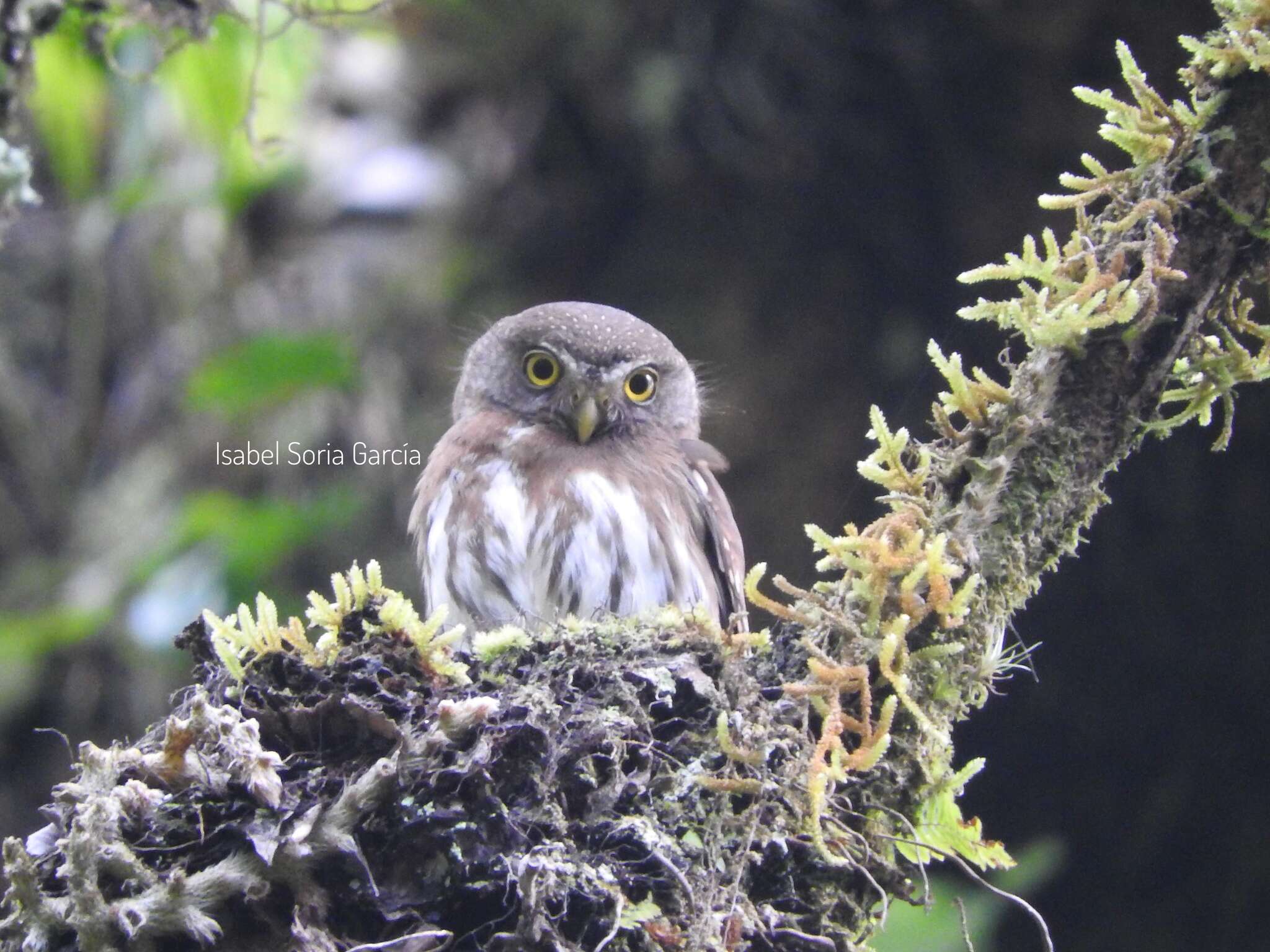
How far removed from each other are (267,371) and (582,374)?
6.35 feet

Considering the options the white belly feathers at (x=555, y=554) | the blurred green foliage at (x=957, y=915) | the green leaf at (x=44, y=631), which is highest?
the white belly feathers at (x=555, y=554)

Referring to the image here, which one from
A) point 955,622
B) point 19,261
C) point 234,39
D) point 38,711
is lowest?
point 38,711

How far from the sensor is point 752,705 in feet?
6.05

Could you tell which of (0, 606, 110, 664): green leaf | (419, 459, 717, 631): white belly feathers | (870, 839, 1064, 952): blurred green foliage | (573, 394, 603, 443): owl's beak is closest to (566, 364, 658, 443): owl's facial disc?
(573, 394, 603, 443): owl's beak

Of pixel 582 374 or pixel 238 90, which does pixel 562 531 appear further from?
pixel 238 90

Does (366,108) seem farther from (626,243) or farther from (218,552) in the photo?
(218,552)

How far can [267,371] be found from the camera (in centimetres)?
478

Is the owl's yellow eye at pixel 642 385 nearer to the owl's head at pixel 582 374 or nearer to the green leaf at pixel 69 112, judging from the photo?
the owl's head at pixel 582 374

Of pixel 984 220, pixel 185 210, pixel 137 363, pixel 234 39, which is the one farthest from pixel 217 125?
pixel 984 220

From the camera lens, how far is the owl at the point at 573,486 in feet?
9.66

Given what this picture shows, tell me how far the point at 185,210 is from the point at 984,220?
3456mm

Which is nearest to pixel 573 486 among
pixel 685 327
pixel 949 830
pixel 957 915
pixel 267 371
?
pixel 949 830

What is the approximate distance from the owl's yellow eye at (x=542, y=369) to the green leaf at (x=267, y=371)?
1725 mm

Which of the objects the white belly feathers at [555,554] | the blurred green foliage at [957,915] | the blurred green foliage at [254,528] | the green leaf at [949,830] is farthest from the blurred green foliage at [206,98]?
the green leaf at [949,830]
